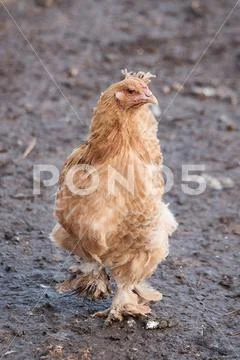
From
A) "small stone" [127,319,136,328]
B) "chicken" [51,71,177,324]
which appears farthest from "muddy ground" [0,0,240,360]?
"chicken" [51,71,177,324]

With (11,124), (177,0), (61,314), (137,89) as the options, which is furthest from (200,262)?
(177,0)

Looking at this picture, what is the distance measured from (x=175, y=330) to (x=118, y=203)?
3.10 feet

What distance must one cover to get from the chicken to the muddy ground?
437mm

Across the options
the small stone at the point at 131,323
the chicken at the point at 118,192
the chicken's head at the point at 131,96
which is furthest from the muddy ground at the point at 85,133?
the chicken's head at the point at 131,96

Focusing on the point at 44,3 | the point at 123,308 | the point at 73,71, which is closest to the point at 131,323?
the point at 123,308

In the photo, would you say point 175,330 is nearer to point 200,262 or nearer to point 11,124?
point 200,262

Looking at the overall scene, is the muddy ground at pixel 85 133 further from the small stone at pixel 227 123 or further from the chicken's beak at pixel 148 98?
the chicken's beak at pixel 148 98

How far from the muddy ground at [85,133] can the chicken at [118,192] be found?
1.43 feet

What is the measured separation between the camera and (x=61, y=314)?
4703 millimetres

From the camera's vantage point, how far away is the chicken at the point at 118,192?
430 cm

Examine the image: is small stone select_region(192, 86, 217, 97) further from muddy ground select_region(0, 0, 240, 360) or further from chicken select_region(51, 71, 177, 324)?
chicken select_region(51, 71, 177, 324)

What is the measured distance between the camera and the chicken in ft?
14.1

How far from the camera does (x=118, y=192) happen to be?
4.30 metres

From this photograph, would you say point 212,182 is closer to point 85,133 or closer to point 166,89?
point 85,133
